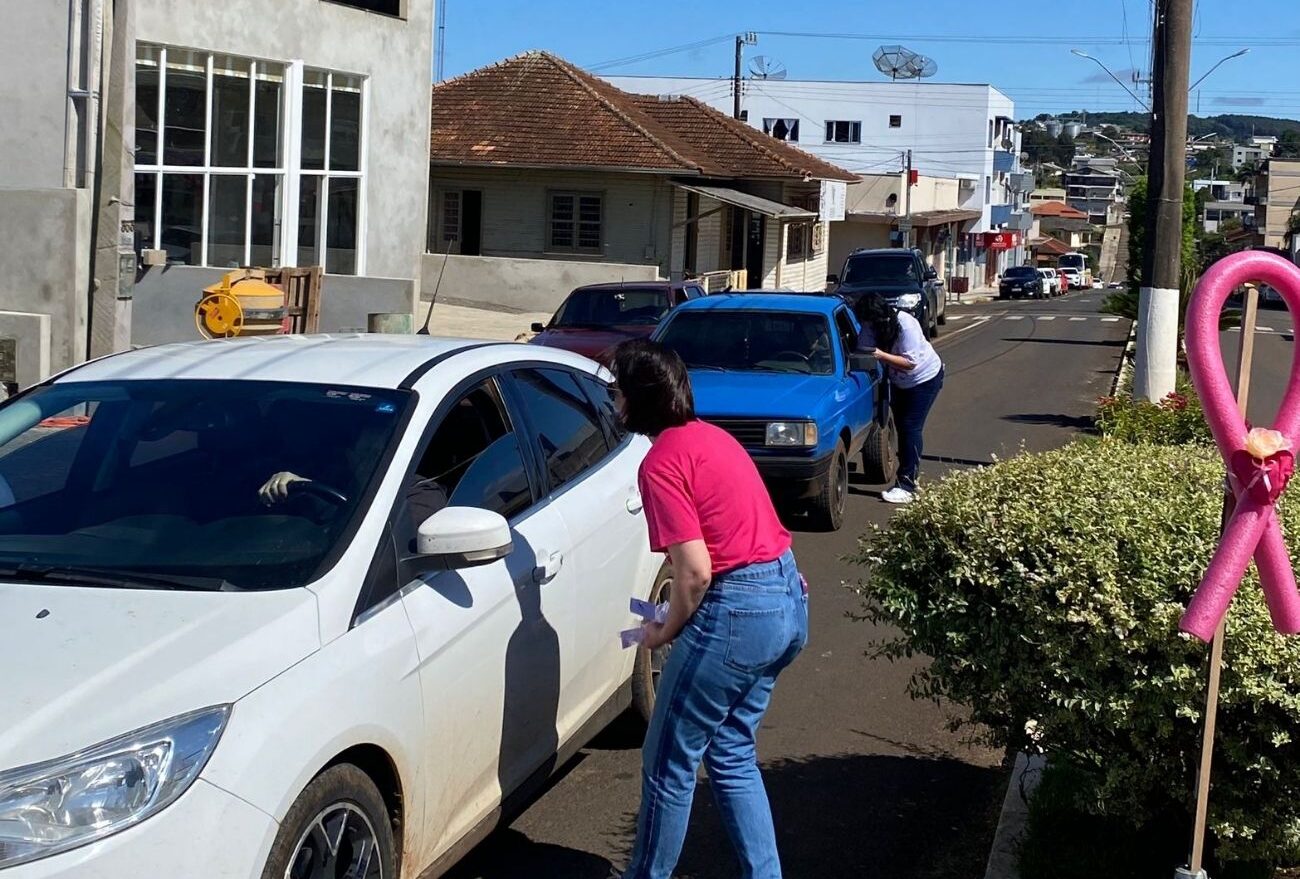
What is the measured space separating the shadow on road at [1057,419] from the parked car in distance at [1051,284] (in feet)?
169

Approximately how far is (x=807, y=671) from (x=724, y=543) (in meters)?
3.36

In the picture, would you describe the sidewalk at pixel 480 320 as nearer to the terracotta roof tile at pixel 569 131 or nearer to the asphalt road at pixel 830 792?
the terracotta roof tile at pixel 569 131

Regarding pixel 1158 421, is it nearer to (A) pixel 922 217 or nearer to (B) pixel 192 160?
(B) pixel 192 160

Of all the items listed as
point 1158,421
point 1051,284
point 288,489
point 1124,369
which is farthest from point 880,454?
point 1051,284

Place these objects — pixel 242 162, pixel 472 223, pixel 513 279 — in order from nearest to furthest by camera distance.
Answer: pixel 242 162, pixel 513 279, pixel 472 223

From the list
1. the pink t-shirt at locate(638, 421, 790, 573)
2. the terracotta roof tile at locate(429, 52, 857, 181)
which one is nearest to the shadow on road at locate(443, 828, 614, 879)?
the pink t-shirt at locate(638, 421, 790, 573)

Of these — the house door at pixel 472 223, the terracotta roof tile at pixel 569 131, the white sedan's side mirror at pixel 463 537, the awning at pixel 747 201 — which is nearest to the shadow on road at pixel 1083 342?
the awning at pixel 747 201

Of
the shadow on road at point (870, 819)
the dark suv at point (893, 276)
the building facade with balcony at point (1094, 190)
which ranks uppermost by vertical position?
the building facade with balcony at point (1094, 190)

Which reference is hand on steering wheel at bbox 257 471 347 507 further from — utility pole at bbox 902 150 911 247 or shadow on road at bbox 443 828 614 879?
utility pole at bbox 902 150 911 247

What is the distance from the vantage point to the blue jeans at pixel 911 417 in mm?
11844

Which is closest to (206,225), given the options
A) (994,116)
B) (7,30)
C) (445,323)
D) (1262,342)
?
(7,30)

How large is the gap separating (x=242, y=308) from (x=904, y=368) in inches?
321

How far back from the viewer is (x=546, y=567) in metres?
4.79

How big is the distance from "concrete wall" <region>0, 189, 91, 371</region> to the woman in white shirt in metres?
8.36
